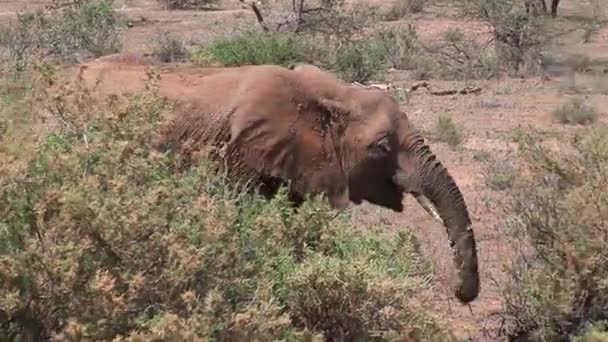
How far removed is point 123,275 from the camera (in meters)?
4.93

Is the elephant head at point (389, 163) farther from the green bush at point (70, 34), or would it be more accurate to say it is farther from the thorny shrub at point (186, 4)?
the thorny shrub at point (186, 4)

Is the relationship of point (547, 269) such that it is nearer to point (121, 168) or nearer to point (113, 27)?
point (121, 168)

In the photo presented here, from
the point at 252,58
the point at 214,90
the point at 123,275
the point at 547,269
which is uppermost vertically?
the point at 123,275

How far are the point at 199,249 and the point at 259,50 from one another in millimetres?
11855

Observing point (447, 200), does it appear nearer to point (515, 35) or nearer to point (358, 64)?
point (358, 64)

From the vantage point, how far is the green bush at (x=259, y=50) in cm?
1615

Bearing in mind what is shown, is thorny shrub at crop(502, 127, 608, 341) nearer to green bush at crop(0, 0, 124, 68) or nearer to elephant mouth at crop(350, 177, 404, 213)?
elephant mouth at crop(350, 177, 404, 213)

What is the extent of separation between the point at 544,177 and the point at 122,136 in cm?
316

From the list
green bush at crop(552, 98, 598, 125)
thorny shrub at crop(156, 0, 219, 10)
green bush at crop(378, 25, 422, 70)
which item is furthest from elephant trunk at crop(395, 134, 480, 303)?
thorny shrub at crop(156, 0, 219, 10)

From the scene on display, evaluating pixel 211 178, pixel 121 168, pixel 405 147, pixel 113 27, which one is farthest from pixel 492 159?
pixel 113 27

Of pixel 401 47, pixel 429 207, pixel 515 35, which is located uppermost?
pixel 429 207

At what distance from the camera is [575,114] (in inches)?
642

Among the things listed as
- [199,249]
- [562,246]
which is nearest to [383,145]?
[562,246]

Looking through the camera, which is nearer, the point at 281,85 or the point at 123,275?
the point at 123,275
